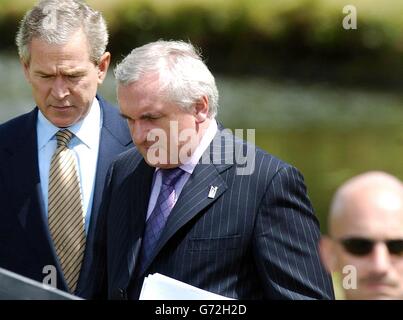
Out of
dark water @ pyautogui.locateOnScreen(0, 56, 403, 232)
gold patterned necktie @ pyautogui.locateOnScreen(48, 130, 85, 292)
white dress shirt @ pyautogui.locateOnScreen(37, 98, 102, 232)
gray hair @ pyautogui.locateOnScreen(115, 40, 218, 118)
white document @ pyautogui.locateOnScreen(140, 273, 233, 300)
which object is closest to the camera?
white document @ pyautogui.locateOnScreen(140, 273, 233, 300)

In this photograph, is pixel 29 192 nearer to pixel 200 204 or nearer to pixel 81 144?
pixel 81 144

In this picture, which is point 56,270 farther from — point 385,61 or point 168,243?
point 385,61

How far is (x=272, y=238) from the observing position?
2.85m

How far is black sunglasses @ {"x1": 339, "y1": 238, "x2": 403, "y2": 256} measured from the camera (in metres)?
2.05

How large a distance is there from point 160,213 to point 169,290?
344mm

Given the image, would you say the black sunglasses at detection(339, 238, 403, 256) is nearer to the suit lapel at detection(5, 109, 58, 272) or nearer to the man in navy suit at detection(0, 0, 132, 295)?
the man in navy suit at detection(0, 0, 132, 295)

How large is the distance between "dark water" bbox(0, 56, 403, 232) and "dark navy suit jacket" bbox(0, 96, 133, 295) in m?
5.28

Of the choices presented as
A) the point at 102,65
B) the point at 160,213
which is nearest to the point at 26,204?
the point at 102,65

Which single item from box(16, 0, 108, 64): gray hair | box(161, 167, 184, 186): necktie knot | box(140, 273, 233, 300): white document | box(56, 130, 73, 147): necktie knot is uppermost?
box(16, 0, 108, 64): gray hair

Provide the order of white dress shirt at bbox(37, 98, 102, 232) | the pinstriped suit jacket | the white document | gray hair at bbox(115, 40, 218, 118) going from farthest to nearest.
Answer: white dress shirt at bbox(37, 98, 102, 232), gray hair at bbox(115, 40, 218, 118), the pinstriped suit jacket, the white document

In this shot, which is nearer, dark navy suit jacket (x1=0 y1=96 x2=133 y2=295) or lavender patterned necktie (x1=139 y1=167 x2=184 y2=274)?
lavender patterned necktie (x1=139 y1=167 x2=184 y2=274)

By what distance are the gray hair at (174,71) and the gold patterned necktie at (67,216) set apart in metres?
0.67

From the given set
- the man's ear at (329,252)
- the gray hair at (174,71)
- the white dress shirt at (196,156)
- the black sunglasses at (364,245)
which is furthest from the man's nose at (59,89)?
the black sunglasses at (364,245)

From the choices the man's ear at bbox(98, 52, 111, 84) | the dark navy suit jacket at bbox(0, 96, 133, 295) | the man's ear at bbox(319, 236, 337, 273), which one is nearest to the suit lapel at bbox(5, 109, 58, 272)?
the dark navy suit jacket at bbox(0, 96, 133, 295)
